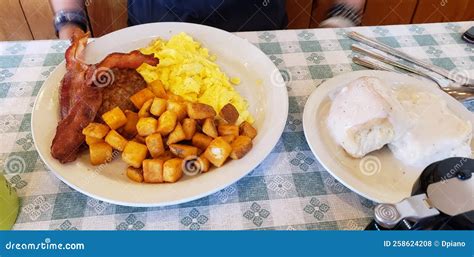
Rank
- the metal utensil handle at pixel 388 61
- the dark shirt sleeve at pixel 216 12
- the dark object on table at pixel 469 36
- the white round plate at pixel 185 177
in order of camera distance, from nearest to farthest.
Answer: the white round plate at pixel 185 177
the metal utensil handle at pixel 388 61
the dark object on table at pixel 469 36
the dark shirt sleeve at pixel 216 12

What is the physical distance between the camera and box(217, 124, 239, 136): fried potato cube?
0.91 metres

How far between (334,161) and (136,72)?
0.57 m

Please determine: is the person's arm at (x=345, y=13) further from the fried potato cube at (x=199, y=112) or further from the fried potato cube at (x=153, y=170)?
the fried potato cube at (x=153, y=170)

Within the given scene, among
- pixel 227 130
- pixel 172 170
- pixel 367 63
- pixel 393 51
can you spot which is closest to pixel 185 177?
pixel 172 170

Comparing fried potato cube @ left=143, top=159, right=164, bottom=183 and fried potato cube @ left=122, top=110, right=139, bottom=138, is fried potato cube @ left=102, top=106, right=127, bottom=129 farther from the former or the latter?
fried potato cube @ left=143, top=159, right=164, bottom=183

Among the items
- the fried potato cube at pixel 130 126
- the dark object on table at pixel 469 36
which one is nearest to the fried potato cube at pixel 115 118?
the fried potato cube at pixel 130 126

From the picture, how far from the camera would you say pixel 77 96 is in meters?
0.92

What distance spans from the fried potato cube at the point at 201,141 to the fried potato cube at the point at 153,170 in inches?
3.9

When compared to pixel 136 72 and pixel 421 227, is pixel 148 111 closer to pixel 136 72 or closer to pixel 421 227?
pixel 136 72

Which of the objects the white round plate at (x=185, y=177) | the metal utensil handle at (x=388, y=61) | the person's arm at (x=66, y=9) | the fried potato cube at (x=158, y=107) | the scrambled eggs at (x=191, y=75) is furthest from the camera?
the person's arm at (x=66, y=9)

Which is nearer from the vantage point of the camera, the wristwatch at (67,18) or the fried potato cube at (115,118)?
the fried potato cube at (115,118)

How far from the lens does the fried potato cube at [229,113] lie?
37.1 inches

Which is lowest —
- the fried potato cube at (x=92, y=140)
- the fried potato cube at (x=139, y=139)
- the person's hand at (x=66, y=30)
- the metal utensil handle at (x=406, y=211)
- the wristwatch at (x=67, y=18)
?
the person's hand at (x=66, y=30)

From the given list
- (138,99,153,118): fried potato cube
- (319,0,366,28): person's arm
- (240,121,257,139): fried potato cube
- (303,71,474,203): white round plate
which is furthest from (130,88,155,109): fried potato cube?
(319,0,366,28): person's arm
